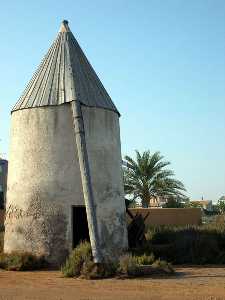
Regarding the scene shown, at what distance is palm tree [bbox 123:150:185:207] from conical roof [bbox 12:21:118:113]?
519 inches

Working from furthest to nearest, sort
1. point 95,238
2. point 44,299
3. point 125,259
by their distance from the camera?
1. point 95,238
2. point 125,259
3. point 44,299

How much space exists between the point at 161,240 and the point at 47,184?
221 inches

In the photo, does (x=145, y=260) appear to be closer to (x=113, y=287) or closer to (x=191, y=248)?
(x=113, y=287)

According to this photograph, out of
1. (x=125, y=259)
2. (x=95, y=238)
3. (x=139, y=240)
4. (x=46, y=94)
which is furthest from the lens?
(x=139, y=240)

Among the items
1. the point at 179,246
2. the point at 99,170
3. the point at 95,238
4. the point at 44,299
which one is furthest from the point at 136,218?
the point at 44,299

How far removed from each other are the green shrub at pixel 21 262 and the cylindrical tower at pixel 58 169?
29 cm

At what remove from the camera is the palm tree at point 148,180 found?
29172 mm

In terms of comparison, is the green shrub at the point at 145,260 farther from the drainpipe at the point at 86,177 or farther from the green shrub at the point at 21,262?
the green shrub at the point at 21,262

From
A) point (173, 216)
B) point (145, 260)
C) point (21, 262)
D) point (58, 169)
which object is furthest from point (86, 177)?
point (173, 216)

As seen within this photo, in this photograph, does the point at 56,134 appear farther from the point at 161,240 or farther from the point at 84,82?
the point at 161,240

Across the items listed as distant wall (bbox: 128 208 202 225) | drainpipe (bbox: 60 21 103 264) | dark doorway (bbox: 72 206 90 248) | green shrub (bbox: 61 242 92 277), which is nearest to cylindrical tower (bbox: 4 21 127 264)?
drainpipe (bbox: 60 21 103 264)

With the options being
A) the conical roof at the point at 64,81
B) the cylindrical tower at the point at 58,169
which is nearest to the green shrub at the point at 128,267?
the cylindrical tower at the point at 58,169

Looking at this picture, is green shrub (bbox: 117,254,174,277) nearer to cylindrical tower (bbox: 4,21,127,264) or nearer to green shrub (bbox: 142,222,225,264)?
cylindrical tower (bbox: 4,21,127,264)

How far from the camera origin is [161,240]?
17.8 m
